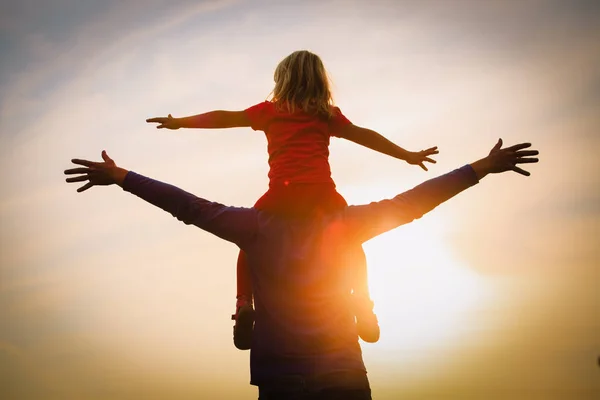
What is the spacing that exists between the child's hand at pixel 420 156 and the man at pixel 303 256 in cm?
148

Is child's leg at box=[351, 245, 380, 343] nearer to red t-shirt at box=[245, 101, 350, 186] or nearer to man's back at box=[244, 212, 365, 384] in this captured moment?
man's back at box=[244, 212, 365, 384]

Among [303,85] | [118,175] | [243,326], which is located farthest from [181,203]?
[303,85]

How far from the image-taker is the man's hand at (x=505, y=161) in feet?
11.6

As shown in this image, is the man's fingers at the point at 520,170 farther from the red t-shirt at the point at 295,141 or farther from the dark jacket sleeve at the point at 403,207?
the red t-shirt at the point at 295,141

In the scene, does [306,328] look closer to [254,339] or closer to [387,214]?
[254,339]

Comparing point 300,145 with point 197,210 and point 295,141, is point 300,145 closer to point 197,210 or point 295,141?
point 295,141

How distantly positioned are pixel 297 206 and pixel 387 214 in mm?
600

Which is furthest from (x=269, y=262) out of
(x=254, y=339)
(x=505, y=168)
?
(x=505, y=168)

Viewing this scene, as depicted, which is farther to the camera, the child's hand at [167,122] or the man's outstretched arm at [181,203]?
the child's hand at [167,122]

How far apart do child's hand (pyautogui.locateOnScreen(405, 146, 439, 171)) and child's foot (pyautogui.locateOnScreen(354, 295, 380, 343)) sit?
155cm

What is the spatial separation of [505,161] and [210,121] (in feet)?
8.06

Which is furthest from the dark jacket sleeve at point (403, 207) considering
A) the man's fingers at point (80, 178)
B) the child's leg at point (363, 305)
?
the man's fingers at point (80, 178)

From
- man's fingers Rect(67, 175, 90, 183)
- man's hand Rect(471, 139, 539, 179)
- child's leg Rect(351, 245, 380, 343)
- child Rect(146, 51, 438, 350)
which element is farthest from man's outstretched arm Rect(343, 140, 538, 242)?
man's fingers Rect(67, 175, 90, 183)

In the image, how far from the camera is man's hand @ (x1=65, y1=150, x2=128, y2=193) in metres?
3.47
